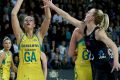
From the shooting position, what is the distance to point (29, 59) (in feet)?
24.3

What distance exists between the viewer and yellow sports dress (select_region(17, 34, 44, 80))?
741 centimetres

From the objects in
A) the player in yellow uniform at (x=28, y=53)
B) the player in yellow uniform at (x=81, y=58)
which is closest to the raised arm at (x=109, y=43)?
the player in yellow uniform at (x=81, y=58)

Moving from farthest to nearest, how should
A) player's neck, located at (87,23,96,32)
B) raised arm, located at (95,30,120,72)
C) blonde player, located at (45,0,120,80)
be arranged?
player's neck, located at (87,23,96,32) → blonde player, located at (45,0,120,80) → raised arm, located at (95,30,120,72)

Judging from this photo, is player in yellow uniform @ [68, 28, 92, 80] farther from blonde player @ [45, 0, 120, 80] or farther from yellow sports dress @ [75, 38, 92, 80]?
blonde player @ [45, 0, 120, 80]

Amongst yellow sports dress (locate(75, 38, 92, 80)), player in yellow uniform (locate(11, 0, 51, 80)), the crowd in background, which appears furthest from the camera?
the crowd in background

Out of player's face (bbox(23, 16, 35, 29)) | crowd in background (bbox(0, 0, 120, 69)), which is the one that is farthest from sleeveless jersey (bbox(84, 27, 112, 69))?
crowd in background (bbox(0, 0, 120, 69))

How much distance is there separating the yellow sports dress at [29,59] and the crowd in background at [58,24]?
6.73 meters

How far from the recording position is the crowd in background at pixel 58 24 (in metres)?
15.8

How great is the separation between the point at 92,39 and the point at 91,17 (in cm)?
40

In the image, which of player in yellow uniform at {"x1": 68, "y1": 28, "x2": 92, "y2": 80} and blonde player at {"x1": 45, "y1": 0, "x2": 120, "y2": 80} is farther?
player in yellow uniform at {"x1": 68, "y1": 28, "x2": 92, "y2": 80}

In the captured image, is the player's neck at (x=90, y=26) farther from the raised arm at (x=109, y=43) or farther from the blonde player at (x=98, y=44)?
the raised arm at (x=109, y=43)

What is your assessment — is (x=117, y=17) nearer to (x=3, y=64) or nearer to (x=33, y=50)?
(x=3, y=64)

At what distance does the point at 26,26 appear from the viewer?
738 centimetres

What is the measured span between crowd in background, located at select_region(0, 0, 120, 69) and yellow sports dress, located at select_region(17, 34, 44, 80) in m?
6.73
